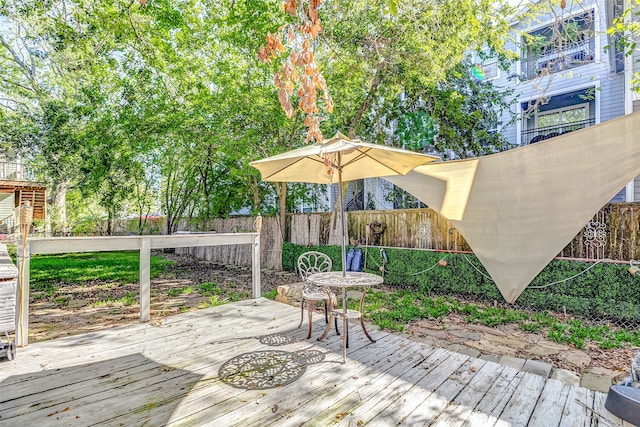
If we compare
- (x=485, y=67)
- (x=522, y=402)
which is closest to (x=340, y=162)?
(x=522, y=402)

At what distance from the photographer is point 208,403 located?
218 centimetres

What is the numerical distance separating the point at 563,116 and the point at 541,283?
715 cm

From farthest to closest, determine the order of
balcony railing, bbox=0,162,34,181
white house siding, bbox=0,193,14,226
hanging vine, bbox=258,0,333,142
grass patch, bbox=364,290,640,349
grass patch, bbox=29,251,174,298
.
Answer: white house siding, bbox=0,193,14,226 → balcony railing, bbox=0,162,34,181 → grass patch, bbox=29,251,174,298 → grass patch, bbox=364,290,640,349 → hanging vine, bbox=258,0,333,142

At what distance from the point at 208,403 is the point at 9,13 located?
30.6ft

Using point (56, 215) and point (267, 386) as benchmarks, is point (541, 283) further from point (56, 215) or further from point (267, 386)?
point (56, 215)

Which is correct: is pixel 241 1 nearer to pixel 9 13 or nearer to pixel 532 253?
pixel 9 13

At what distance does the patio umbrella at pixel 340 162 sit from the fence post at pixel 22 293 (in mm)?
2256

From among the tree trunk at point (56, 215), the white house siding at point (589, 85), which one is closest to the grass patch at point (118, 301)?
the tree trunk at point (56, 215)

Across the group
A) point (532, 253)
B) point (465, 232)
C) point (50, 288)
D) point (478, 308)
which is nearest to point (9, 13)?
point (50, 288)

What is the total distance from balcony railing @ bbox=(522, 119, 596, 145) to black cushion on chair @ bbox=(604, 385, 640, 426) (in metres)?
8.48

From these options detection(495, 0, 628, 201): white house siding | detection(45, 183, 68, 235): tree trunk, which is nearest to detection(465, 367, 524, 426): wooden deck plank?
detection(495, 0, 628, 201): white house siding

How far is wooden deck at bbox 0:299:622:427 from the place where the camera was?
2.05 m

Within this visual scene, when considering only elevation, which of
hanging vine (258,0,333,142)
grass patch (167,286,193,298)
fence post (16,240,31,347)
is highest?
hanging vine (258,0,333,142)

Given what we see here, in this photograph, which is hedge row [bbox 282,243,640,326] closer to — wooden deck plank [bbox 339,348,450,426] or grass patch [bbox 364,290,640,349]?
grass patch [bbox 364,290,640,349]
